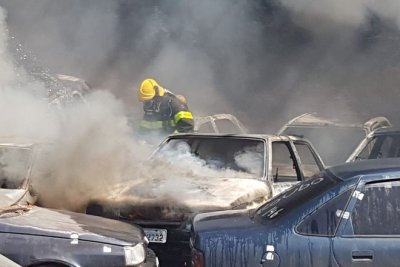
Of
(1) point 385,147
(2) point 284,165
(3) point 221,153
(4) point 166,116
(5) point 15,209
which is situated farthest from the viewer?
(4) point 166,116

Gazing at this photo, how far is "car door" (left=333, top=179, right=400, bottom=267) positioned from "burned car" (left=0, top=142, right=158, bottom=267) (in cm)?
149

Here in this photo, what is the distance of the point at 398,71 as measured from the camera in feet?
63.2

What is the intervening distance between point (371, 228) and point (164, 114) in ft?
19.4

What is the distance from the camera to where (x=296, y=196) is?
4441 millimetres

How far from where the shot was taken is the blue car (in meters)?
3.98

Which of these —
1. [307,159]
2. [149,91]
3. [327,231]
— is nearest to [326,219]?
[327,231]

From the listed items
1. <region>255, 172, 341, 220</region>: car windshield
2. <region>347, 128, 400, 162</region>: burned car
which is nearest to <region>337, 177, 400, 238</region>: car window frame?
<region>255, 172, 341, 220</region>: car windshield

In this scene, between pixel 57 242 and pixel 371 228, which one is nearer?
pixel 371 228

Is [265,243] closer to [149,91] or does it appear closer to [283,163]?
[283,163]

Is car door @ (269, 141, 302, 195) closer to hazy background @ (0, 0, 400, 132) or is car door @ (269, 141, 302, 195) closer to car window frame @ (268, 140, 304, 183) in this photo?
car window frame @ (268, 140, 304, 183)

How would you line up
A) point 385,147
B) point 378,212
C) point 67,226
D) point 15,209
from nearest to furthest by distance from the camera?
point 378,212, point 67,226, point 15,209, point 385,147

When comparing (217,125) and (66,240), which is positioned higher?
(217,125)

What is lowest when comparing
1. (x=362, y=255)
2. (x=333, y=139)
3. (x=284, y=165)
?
(x=362, y=255)

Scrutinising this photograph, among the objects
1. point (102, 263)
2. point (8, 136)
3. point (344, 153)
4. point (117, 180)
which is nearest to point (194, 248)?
point (102, 263)
